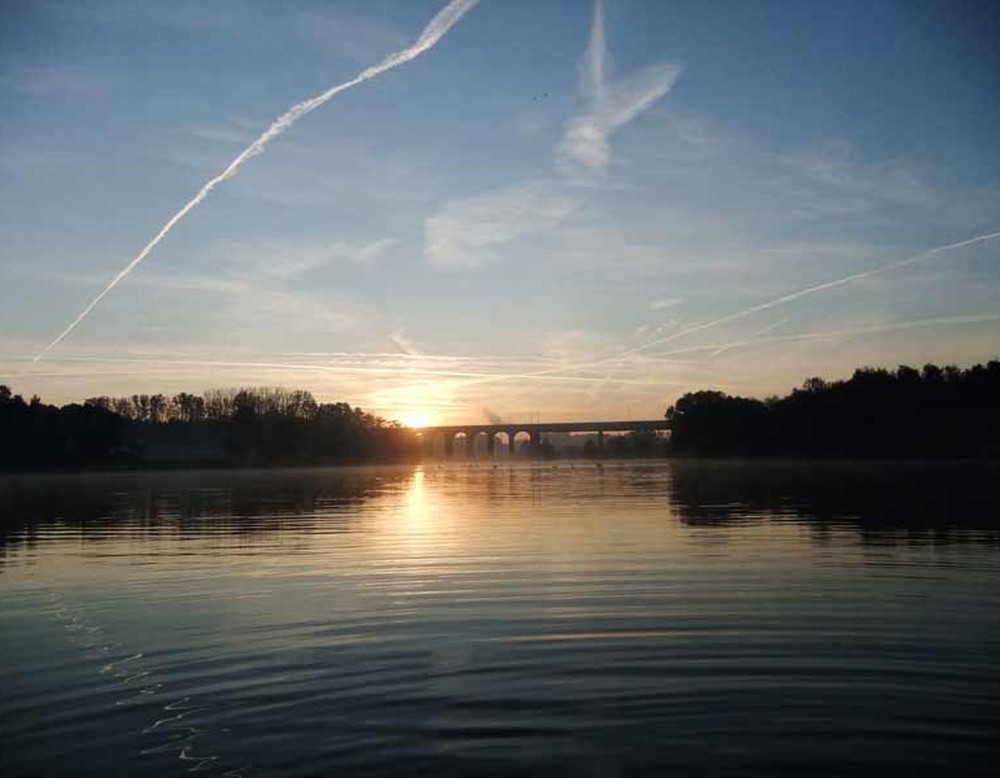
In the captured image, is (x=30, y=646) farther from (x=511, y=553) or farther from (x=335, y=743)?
(x=511, y=553)

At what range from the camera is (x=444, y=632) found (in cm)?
1664

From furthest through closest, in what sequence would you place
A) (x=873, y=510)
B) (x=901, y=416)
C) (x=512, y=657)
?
(x=901, y=416)
(x=873, y=510)
(x=512, y=657)

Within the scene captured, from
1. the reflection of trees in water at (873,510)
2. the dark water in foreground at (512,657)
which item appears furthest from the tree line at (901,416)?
the dark water in foreground at (512,657)

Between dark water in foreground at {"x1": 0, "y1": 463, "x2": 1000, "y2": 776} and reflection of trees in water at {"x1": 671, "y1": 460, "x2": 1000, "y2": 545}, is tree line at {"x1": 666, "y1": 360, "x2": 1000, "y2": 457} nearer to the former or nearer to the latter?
reflection of trees in water at {"x1": 671, "y1": 460, "x2": 1000, "y2": 545}

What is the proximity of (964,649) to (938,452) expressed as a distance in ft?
505

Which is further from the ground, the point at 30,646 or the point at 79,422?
the point at 79,422

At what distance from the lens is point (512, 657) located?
14430 mm

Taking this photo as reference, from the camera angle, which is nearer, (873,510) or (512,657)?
(512,657)

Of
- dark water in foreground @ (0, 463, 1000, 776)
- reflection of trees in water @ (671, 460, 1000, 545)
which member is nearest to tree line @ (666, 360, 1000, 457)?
reflection of trees in water @ (671, 460, 1000, 545)

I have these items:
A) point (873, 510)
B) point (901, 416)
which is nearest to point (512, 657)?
point (873, 510)

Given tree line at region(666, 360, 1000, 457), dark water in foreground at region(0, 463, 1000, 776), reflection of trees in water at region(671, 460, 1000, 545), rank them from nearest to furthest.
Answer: dark water in foreground at region(0, 463, 1000, 776)
reflection of trees in water at region(671, 460, 1000, 545)
tree line at region(666, 360, 1000, 457)

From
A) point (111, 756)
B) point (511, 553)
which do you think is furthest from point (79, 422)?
point (111, 756)

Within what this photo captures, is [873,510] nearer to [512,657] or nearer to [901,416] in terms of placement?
[512,657]

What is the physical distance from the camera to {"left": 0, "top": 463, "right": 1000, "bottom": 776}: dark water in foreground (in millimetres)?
9914
